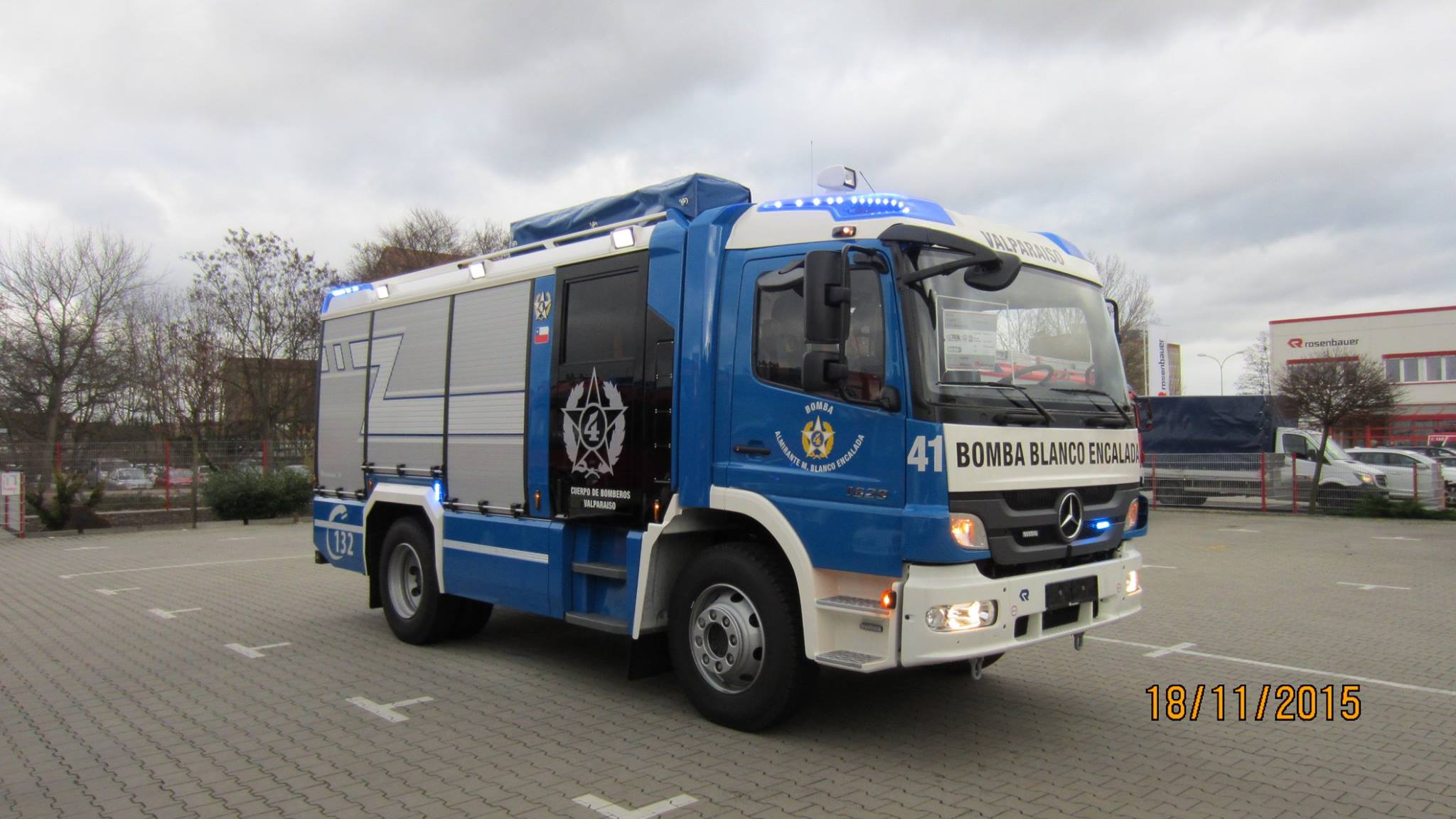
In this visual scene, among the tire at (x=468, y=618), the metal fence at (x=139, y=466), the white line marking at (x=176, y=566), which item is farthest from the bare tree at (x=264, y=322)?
the tire at (x=468, y=618)

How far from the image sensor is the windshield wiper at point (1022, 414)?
16.0 feet

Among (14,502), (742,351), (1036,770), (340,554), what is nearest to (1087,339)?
(742,351)

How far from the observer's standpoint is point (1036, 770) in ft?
15.7

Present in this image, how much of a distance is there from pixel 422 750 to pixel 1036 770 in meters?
3.20

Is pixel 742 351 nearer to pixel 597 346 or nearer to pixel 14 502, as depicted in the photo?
pixel 597 346

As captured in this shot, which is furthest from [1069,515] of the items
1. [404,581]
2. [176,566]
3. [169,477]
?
[169,477]

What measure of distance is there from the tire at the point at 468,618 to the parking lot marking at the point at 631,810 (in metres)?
3.63

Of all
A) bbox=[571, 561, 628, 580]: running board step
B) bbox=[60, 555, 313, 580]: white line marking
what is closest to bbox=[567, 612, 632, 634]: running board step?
bbox=[571, 561, 628, 580]: running board step

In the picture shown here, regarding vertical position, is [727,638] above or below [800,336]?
Result: below

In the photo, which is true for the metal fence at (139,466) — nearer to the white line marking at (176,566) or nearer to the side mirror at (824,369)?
the white line marking at (176,566)

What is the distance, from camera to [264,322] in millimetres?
33219

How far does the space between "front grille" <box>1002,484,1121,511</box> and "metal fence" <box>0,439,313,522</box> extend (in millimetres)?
19444

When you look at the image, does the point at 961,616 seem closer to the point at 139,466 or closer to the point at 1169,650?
the point at 1169,650

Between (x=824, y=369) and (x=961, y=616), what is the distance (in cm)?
137
